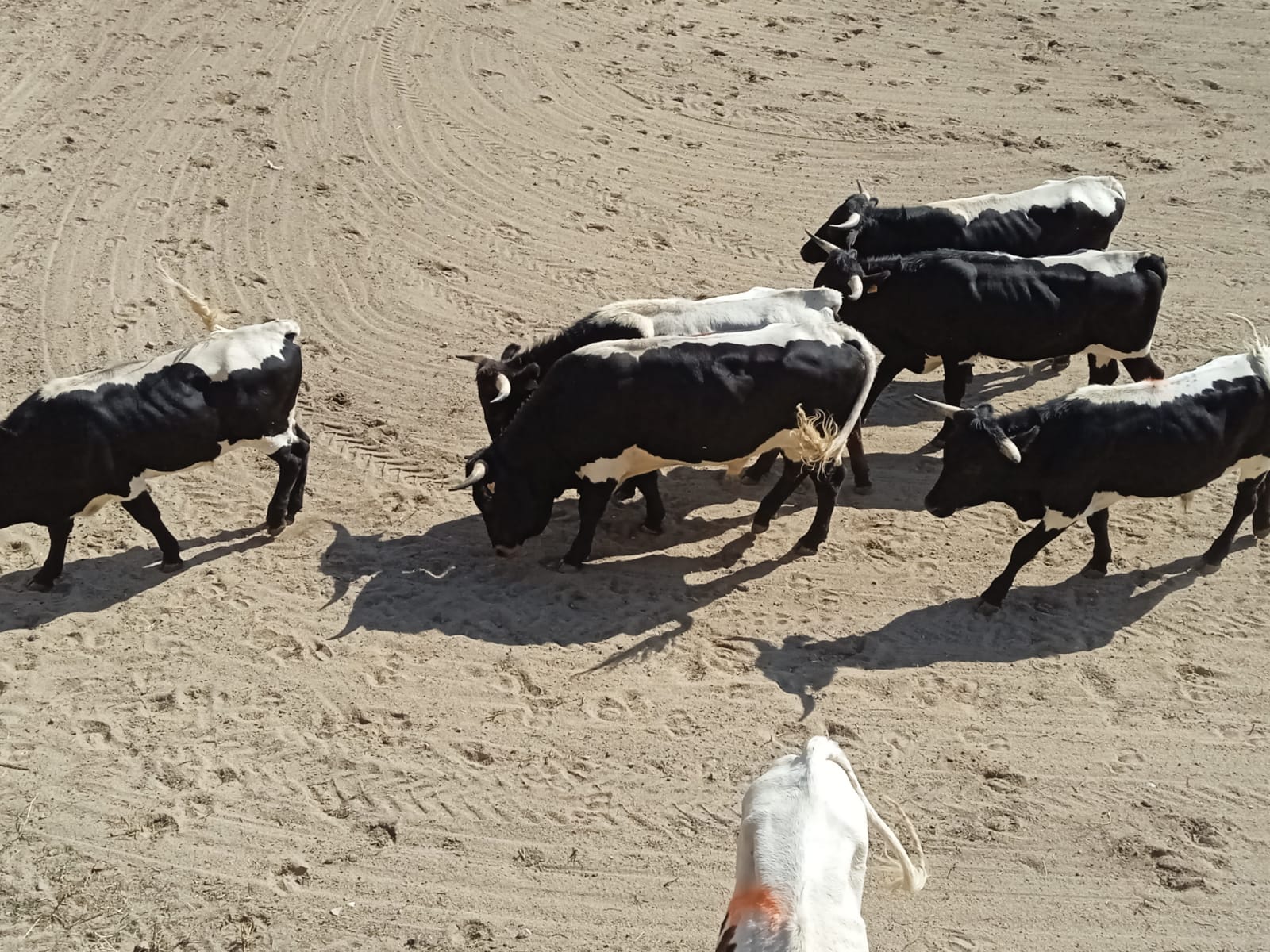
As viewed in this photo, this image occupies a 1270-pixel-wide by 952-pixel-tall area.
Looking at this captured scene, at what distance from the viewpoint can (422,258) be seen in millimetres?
12547

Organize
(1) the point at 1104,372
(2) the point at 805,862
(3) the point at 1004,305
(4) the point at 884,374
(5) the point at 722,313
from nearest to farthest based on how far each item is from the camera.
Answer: (2) the point at 805,862 < (5) the point at 722,313 < (3) the point at 1004,305 < (4) the point at 884,374 < (1) the point at 1104,372

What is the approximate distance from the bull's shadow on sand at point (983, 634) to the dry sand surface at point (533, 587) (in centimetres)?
3

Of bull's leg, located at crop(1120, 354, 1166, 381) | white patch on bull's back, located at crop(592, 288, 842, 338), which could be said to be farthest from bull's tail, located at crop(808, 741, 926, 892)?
bull's leg, located at crop(1120, 354, 1166, 381)

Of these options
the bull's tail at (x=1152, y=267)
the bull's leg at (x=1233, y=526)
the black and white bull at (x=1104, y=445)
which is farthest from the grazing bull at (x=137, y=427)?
the bull's leg at (x=1233, y=526)

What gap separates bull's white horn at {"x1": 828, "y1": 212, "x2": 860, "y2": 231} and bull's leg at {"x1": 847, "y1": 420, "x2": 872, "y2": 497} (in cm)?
213

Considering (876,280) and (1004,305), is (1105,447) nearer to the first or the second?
(1004,305)

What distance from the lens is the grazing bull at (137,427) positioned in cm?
826

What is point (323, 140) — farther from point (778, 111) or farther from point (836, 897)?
point (836, 897)

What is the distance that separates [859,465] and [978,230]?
2817 millimetres

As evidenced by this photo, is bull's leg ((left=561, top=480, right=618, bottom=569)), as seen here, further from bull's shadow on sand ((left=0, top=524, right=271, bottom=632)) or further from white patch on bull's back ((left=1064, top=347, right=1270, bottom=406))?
white patch on bull's back ((left=1064, top=347, right=1270, bottom=406))

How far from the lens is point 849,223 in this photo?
1089 centimetres

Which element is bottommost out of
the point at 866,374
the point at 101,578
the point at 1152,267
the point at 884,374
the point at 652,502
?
the point at 101,578

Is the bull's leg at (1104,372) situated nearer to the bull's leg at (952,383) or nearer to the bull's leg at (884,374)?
the bull's leg at (952,383)

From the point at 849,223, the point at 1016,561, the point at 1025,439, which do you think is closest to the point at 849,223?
the point at 849,223
